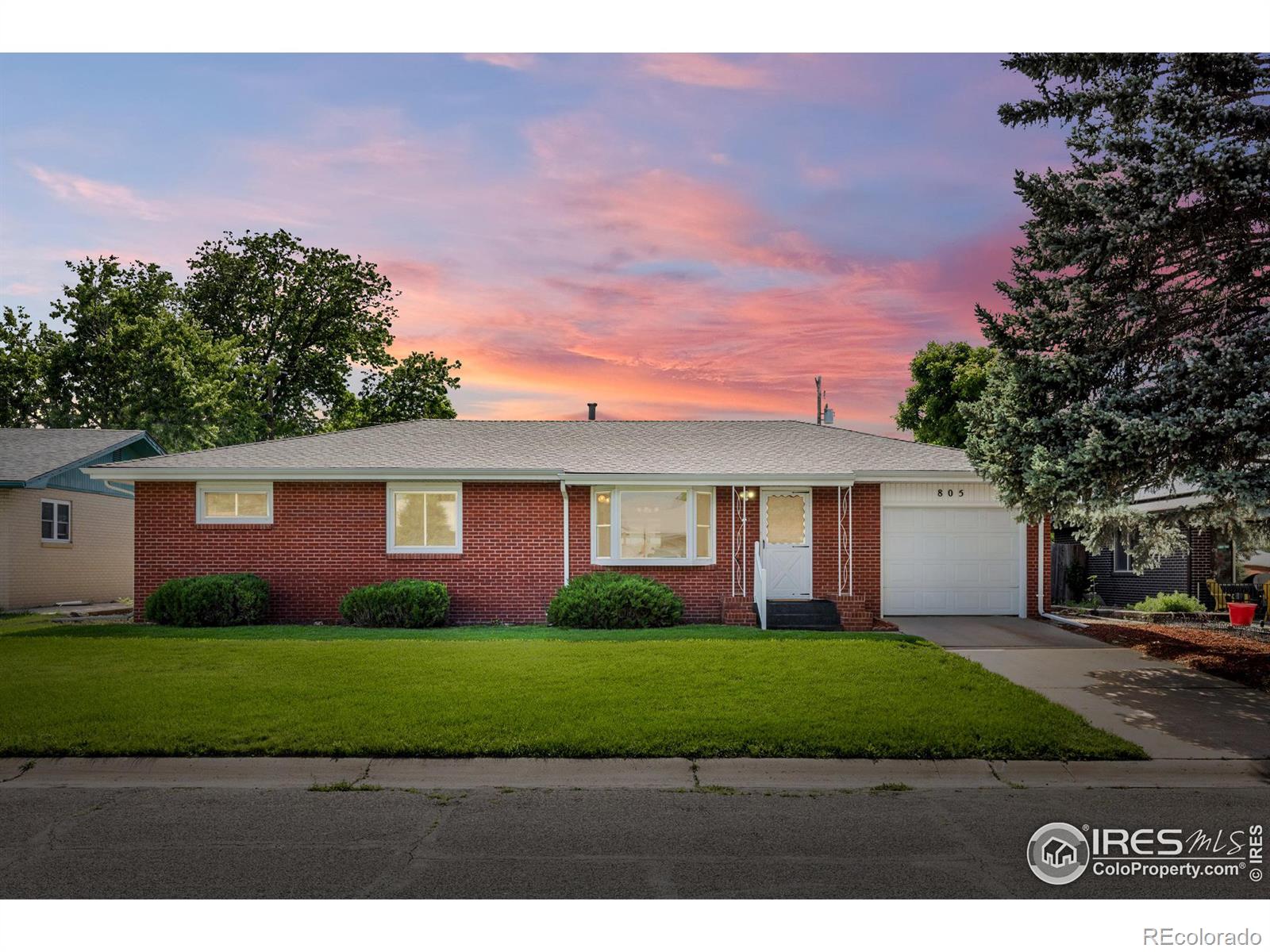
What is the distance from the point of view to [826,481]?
16.7m

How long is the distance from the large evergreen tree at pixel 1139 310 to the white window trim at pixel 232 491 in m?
12.7

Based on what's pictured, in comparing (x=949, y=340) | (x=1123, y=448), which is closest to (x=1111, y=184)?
(x=1123, y=448)

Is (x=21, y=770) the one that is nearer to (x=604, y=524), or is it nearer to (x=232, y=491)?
(x=232, y=491)

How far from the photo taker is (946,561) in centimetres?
1752

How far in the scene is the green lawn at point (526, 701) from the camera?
734 centimetres

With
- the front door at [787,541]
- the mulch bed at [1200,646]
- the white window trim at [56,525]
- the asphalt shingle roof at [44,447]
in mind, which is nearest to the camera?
the mulch bed at [1200,646]

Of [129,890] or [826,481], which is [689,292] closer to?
[826,481]

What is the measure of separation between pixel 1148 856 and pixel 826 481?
1184 centimetres

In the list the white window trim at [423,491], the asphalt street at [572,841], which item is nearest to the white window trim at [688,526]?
the white window trim at [423,491]

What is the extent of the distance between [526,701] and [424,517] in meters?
8.97

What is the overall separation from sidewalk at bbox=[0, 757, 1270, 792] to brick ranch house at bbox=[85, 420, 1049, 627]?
9671mm

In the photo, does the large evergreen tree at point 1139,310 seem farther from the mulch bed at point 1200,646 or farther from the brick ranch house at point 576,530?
the brick ranch house at point 576,530

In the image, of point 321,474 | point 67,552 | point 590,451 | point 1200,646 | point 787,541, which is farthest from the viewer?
point 67,552

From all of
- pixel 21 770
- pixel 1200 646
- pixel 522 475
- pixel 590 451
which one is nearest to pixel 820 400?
pixel 590 451
